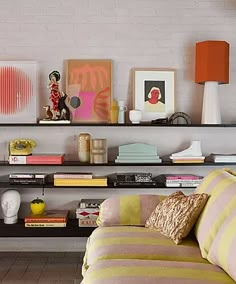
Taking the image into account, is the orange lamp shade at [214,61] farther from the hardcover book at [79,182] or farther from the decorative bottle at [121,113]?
the hardcover book at [79,182]

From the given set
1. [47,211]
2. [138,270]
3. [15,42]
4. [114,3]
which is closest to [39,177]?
[47,211]

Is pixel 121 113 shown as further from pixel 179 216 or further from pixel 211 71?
pixel 179 216

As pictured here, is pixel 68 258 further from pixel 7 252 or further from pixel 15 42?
pixel 15 42

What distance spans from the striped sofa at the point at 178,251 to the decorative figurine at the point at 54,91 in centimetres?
134

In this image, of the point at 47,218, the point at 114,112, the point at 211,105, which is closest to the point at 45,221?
the point at 47,218

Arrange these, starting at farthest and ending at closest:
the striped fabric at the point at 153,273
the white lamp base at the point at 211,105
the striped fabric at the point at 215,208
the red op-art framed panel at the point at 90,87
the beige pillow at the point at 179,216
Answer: the red op-art framed panel at the point at 90,87, the white lamp base at the point at 211,105, the beige pillow at the point at 179,216, the striped fabric at the point at 215,208, the striped fabric at the point at 153,273

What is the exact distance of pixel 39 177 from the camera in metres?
4.15

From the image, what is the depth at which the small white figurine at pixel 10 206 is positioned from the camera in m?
4.13

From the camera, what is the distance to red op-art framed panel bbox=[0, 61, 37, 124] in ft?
13.8

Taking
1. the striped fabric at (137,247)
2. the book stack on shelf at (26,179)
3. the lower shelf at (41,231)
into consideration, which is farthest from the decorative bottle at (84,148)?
the striped fabric at (137,247)

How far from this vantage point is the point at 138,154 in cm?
414

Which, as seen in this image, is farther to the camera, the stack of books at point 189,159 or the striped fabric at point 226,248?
the stack of books at point 189,159

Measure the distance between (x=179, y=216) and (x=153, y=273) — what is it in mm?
733

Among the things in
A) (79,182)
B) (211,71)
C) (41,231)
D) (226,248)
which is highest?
(211,71)
